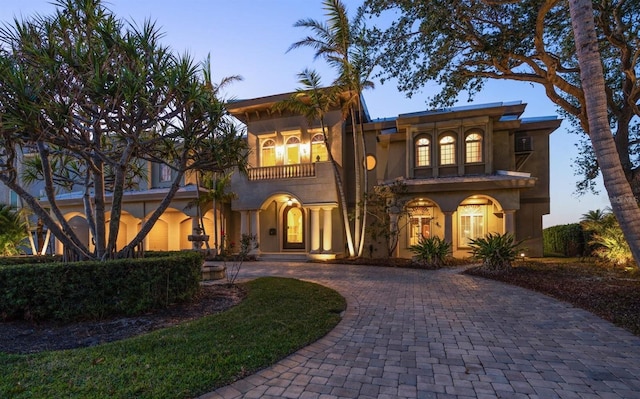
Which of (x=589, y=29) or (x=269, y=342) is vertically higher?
(x=589, y=29)

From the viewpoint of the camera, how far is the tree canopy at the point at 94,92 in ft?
17.9

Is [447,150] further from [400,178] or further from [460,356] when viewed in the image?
[460,356]

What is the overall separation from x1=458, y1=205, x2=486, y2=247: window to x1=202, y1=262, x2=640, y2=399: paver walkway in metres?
9.00

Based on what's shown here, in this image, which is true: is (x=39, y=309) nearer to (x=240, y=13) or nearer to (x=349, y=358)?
(x=349, y=358)

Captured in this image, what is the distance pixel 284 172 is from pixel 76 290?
11.3 meters

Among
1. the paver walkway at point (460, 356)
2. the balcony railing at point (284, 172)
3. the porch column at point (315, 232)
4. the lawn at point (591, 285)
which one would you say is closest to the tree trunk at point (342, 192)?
the balcony railing at point (284, 172)

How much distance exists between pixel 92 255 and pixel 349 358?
5.84 meters

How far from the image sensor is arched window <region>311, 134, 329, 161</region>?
16.4 metres

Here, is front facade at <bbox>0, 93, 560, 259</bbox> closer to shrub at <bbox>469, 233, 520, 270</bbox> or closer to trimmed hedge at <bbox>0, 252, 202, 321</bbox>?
shrub at <bbox>469, 233, 520, 270</bbox>

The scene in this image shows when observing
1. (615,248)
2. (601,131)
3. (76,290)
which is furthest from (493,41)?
(76,290)

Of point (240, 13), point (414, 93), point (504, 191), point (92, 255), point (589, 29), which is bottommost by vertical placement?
point (92, 255)

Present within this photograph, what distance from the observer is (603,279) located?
909cm

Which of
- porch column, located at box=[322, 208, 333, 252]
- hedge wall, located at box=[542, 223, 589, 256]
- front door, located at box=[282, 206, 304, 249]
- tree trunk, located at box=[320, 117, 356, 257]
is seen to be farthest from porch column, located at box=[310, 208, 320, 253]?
hedge wall, located at box=[542, 223, 589, 256]

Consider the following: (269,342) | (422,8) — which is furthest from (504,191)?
(269,342)
